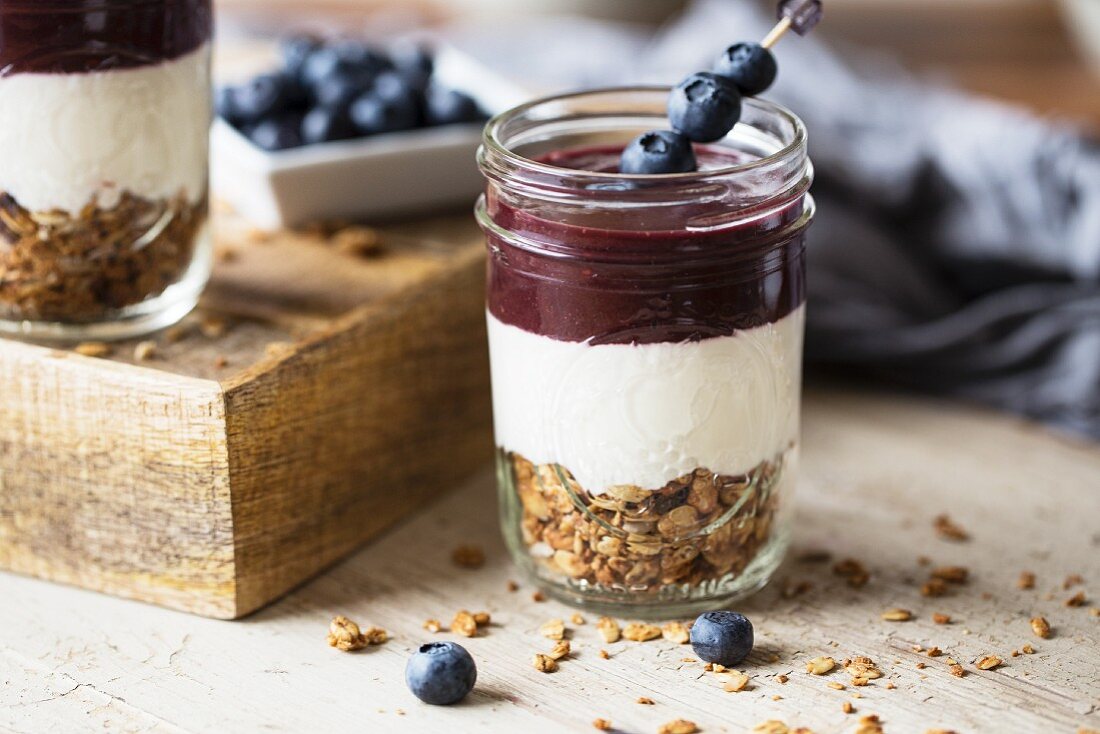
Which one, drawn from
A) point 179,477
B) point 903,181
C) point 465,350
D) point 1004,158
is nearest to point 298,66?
point 465,350

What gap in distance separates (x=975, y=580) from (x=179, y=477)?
61 cm

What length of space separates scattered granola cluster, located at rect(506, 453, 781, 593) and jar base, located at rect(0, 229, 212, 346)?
319mm

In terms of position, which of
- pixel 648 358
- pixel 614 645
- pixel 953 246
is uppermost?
pixel 648 358

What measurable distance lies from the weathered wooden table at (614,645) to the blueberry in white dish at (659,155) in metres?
0.34

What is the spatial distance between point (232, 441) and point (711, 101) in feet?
1.36

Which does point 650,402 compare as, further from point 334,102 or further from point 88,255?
point 334,102

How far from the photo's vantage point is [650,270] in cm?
89

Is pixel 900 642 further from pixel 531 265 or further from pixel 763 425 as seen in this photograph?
pixel 531 265

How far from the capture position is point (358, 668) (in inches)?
37.2

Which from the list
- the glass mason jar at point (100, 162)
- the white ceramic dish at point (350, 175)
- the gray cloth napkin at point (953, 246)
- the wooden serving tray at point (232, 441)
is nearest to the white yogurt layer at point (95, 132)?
the glass mason jar at point (100, 162)

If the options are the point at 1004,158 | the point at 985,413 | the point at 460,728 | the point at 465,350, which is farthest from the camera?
the point at 1004,158

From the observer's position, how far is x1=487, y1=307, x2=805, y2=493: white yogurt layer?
914mm

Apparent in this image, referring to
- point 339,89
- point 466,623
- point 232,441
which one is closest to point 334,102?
point 339,89

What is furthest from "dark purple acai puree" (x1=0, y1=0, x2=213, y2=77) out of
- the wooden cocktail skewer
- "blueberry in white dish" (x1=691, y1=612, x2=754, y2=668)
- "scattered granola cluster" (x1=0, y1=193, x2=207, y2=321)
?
"blueberry in white dish" (x1=691, y1=612, x2=754, y2=668)
